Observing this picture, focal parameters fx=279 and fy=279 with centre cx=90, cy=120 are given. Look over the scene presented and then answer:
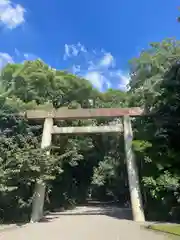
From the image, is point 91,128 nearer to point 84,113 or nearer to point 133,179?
point 84,113

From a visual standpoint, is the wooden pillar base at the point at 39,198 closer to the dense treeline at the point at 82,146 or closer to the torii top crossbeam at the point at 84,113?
the dense treeline at the point at 82,146

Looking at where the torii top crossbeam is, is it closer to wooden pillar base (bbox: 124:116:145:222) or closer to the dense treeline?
wooden pillar base (bbox: 124:116:145:222)

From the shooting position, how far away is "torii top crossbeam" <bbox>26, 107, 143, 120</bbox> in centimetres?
1389

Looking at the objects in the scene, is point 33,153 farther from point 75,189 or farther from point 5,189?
point 75,189

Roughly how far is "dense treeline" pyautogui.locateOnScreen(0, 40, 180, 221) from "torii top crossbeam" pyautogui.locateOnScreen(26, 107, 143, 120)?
553mm

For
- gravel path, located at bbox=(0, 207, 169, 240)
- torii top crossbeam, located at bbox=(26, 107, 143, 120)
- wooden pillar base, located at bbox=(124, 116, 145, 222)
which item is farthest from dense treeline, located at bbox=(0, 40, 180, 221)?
gravel path, located at bbox=(0, 207, 169, 240)

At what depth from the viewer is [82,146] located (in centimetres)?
1742

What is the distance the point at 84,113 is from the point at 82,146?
391 centimetres

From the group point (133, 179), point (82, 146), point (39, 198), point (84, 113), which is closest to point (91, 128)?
point (84, 113)

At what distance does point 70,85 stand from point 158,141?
10.3 meters

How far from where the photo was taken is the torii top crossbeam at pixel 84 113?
45.6ft

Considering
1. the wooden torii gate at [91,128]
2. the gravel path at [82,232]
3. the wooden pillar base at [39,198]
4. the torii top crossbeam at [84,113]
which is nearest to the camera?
the gravel path at [82,232]

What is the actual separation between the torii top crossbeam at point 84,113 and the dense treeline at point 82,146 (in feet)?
1.81

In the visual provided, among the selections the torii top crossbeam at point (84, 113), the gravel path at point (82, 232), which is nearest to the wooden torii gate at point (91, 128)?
the torii top crossbeam at point (84, 113)
